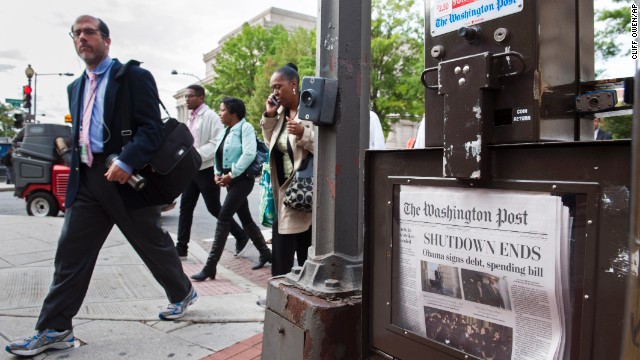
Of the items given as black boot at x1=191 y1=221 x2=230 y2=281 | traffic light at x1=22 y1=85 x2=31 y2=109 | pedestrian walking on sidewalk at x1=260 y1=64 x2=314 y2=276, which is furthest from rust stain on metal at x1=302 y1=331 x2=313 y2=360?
traffic light at x1=22 y1=85 x2=31 y2=109

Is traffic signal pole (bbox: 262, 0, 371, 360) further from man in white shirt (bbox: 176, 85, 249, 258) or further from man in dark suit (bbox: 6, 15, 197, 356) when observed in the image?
man in white shirt (bbox: 176, 85, 249, 258)

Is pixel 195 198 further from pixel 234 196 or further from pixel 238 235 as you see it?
pixel 234 196

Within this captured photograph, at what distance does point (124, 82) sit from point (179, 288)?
1.51 meters

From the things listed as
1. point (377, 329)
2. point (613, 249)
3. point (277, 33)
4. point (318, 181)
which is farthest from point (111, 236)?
point (277, 33)

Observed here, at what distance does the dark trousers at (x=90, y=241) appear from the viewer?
3.10 m

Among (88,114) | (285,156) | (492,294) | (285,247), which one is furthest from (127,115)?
(492,294)

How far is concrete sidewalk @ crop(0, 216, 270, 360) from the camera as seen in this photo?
3.21 meters

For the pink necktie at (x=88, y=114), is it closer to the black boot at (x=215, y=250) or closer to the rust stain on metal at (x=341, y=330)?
the black boot at (x=215, y=250)

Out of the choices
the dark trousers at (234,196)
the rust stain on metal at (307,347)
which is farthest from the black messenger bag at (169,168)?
the rust stain on metal at (307,347)

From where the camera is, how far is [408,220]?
1.87 m

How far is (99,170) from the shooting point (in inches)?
129

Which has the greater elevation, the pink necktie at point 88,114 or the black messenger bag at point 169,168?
the pink necktie at point 88,114

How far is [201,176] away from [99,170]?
256 centimetres

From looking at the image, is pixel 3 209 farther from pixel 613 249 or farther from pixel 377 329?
pixel 613 249
